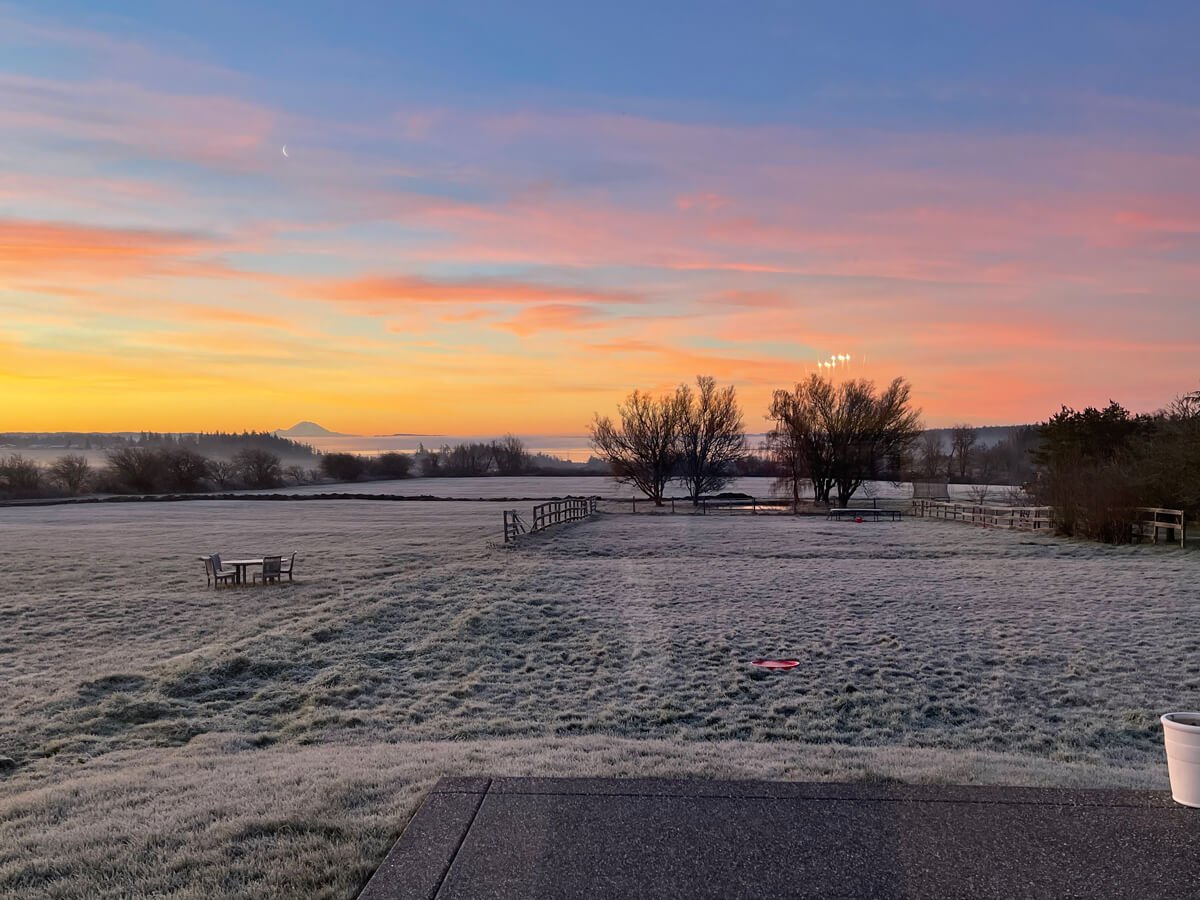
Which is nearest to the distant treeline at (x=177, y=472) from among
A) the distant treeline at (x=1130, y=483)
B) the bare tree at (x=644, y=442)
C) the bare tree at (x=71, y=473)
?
the bare tree at (x=71, y=473)

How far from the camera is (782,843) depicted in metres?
4.41

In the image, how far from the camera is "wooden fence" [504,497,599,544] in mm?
29609

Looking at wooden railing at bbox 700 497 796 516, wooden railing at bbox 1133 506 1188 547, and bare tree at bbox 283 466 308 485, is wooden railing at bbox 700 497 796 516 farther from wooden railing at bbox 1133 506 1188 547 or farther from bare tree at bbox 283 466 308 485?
bare tree at bbox 283 466 308 485

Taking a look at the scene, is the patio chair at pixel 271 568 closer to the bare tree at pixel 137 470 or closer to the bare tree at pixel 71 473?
the bare tree at pixel 71 473

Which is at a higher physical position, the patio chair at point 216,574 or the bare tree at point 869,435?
the bare tree at point 869,435

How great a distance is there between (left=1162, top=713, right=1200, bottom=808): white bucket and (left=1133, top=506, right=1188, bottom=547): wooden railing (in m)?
23.9

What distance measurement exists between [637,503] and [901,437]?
17.6 metres

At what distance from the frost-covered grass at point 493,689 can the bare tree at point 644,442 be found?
39.1 m

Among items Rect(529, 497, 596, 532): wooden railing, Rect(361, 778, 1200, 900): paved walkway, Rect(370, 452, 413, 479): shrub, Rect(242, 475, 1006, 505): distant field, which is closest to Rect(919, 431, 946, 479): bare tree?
Rect(242, 475, 1006, 505): distant field

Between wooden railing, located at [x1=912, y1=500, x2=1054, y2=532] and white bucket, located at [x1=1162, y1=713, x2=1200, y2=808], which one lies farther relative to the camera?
wooden railing, located at [x1=912, y1=500, x2=1054, y2=532]

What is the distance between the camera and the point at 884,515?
4447 cm

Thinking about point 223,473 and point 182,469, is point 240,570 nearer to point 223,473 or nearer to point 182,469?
point 182,469

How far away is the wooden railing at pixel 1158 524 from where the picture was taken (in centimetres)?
2536

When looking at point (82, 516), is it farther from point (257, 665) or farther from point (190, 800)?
point (190, 800)
